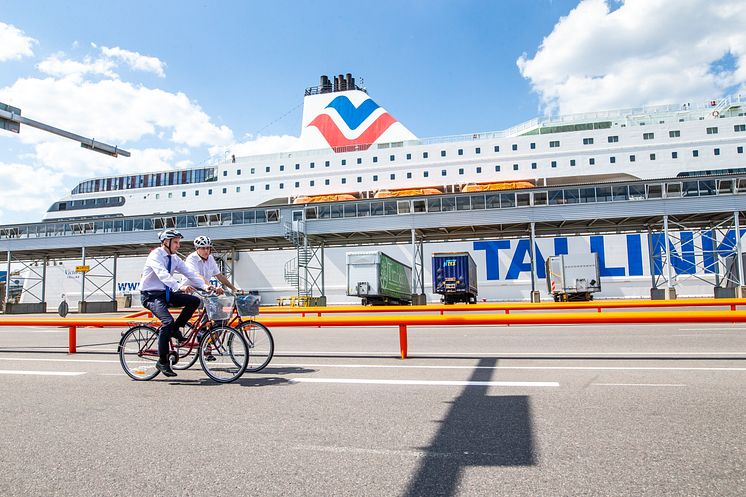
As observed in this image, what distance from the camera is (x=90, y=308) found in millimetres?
38094

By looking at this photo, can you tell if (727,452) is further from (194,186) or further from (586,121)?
(194,186)

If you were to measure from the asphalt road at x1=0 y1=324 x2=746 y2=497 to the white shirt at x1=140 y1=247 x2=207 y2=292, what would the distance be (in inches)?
46.1

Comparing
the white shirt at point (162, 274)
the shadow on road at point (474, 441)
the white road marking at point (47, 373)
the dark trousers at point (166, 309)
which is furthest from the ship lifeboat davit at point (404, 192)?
the shadow on road at point (474, 441)

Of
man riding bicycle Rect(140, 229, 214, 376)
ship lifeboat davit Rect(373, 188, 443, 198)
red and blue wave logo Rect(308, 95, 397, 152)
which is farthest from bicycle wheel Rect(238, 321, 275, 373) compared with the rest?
red and blue wave logo Rect(308, 95, 397, 152)

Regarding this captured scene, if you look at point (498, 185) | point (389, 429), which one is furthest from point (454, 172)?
point (389, 429)

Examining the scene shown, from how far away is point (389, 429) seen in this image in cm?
370

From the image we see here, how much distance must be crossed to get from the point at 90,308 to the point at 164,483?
41.4m

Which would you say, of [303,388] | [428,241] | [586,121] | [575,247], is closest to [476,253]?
[428,241]

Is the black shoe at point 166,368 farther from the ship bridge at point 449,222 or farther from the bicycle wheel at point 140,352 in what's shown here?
the ship bridge at point 449,222

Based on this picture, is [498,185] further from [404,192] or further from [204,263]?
[204,263]

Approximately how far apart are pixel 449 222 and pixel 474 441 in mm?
29875

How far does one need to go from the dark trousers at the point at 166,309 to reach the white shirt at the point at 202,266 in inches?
25.5

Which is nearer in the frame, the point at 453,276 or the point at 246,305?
the point at 246,305

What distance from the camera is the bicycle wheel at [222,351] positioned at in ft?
19.0
